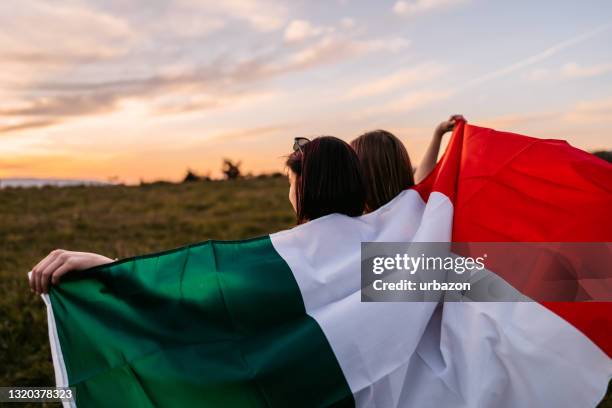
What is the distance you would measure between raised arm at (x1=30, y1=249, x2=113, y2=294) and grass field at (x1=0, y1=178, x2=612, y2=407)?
3089mm

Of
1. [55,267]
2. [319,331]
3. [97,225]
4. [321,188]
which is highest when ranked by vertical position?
[321,188]

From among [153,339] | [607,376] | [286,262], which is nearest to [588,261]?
[607,376]

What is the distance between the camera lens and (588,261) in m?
3.02

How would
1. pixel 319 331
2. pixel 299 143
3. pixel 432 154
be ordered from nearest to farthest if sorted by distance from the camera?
pixel 319 331 < pixel 299 143 < pixel 432 154

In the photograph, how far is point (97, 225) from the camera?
1339 centimetres

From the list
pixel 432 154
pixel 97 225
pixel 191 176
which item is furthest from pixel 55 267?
pixel 191 176

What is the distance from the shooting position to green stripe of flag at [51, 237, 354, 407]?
273 centimetres

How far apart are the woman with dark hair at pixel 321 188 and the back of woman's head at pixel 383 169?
2.03ft

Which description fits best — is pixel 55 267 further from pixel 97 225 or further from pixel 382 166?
pixel 97 225

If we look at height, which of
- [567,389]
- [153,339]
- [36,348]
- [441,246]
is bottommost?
[36,348]

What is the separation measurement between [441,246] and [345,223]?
0.51 metres

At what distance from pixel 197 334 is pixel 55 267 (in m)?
0.82

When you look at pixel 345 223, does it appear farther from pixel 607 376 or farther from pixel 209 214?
pixel 209 214

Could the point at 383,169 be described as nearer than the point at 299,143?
No
